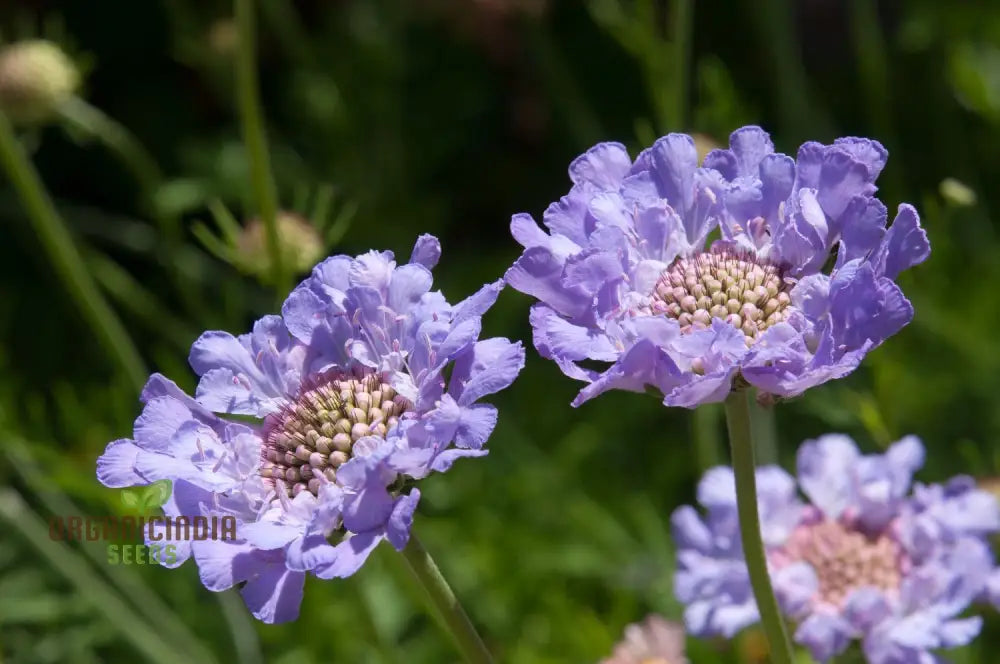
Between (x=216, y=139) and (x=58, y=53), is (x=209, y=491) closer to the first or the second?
(x=58, y=53)

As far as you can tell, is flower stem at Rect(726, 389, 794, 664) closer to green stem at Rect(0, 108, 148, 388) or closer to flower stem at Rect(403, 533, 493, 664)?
flower stem at Rect(403, 533, 493, 664)

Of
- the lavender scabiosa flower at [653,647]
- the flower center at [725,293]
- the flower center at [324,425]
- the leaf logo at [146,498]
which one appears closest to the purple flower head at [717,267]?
the flower center at [725,293]

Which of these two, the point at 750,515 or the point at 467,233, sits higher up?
the point at 467,233

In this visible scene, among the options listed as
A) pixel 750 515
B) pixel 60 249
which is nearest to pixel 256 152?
pixel 60 249

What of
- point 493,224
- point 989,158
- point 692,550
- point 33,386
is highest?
point 493,224

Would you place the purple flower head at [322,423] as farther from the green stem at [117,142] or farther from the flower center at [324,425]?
the green stem at [117,142]

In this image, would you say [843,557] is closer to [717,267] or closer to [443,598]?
[717,267]

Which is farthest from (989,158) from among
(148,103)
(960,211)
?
(148,103)
